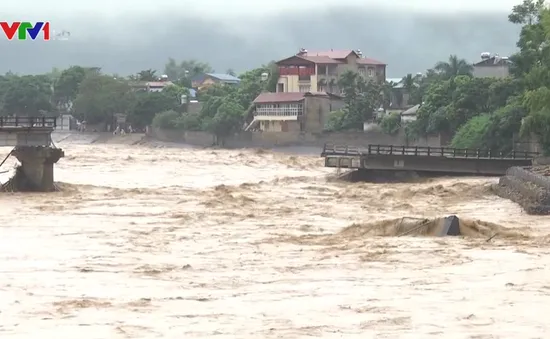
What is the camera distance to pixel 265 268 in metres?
29.8

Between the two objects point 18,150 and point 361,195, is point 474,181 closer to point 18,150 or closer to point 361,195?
point 361,195

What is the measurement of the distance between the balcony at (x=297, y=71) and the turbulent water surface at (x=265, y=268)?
75.8 meters

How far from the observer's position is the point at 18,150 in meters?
57.8

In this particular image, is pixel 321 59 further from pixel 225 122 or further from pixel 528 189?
pixel 528 189

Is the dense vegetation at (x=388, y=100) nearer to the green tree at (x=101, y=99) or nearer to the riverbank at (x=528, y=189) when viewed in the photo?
the green tree at (x=101, y=99)

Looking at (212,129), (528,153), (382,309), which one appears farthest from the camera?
(212,129)

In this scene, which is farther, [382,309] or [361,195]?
[361,195]

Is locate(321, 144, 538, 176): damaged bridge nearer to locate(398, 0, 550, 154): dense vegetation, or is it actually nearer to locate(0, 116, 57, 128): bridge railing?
locate(398, 0, 550, 154): dense vegetation

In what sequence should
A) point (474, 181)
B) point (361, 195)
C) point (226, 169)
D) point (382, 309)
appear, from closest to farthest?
point (382, 309) → point (361, 195) → point (474, 181) → point (226, 169)

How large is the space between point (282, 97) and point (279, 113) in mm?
1960

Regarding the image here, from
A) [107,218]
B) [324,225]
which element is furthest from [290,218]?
[107,218]

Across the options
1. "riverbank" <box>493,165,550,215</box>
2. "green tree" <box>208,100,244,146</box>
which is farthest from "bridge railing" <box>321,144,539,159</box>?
"green tree" <box>208,100,244,146</box>

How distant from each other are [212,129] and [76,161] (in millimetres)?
31450

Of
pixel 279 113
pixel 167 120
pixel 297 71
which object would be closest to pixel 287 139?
pixel 279 113
